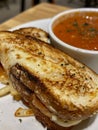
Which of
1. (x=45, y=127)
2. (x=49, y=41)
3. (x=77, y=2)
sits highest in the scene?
(x=49, y=41)

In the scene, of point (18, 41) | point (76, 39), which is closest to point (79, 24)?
point (76, 39)

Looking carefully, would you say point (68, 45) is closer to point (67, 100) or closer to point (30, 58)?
point (30, 58)

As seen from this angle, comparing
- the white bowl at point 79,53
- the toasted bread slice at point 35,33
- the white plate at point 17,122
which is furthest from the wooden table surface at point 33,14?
the white plate at point 17,122

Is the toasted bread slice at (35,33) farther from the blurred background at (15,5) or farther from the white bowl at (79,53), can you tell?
the blurred background at (15,5)

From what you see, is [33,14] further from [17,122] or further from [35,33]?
[17,122]

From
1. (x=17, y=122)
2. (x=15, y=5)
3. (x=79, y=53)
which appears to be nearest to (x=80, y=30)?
(x=79, y=53)

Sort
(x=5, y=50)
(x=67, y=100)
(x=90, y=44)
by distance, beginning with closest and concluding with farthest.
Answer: (x=67, y=100) < (x=5, y=50) < (x=90, y=44)

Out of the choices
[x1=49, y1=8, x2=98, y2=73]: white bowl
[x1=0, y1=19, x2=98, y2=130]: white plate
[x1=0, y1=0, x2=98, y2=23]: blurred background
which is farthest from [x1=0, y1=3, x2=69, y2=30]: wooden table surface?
[x1=0, y1=0, x2=98, y2=23]: blurred background
